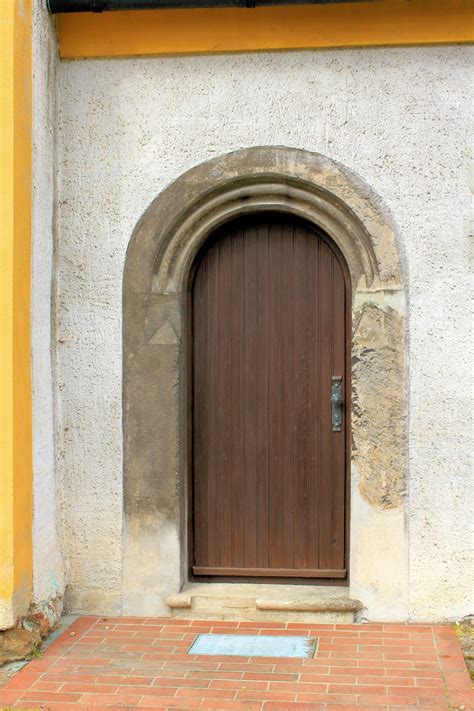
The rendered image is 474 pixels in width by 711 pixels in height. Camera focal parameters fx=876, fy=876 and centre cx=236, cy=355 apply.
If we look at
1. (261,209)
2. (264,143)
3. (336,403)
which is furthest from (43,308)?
(336,403)

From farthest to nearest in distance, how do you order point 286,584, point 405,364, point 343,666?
point 286,584 → point 405,364 → point 343,666

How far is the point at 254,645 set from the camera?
4699mm

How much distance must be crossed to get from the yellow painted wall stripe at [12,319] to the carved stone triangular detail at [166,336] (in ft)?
2.78

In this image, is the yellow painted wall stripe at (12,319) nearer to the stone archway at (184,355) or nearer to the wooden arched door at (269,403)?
the stone archway at (184,355)

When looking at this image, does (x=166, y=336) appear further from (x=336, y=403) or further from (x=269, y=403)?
(x=336, y=403)

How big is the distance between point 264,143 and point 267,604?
2.68 metres

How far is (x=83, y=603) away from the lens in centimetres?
527

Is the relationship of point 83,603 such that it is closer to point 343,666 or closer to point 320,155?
point 343,666

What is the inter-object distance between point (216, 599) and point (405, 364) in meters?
1.76

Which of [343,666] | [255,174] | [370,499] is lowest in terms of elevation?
[343,666]

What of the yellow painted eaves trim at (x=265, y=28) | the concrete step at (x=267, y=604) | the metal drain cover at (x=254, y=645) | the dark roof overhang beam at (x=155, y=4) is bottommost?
the metal drain cover at (x=254, y=645)

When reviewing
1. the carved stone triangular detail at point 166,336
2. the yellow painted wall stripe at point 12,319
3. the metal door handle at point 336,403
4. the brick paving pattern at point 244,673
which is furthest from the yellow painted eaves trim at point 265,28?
the brick paving pattern at point 244,673

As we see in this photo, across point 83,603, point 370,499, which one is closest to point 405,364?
point 370,499

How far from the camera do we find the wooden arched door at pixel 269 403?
17.4 feet
